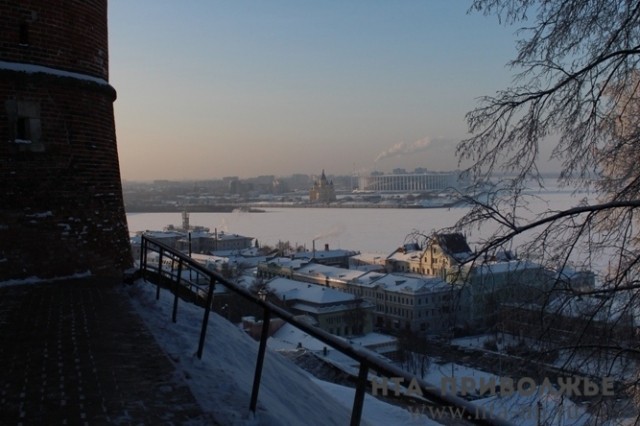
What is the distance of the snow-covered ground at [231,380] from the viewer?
11.5 ft

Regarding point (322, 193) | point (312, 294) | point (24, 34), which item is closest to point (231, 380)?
point (24, 34)

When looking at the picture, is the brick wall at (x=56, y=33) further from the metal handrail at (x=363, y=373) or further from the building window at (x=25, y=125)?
the metal handrail at (x=363, y=373)

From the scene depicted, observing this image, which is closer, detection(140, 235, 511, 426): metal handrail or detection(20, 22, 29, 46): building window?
detection(140, 235, 511, 426): metal handrail

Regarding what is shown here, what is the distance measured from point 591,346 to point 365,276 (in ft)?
151

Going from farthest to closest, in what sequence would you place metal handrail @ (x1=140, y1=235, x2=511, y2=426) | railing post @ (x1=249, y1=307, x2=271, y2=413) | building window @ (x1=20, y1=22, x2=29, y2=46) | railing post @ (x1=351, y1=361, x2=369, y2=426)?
1. building window @ (x1=20, y1=22, x2=29, y2=46)
2. railing post @ (x1=249, y1=307, x2=271, y2=413)
3. railing post @ (x1=351, y1=361, x2=369, y2=426)
4. metal handrail @ (x1=140, y1=235, x2=511, y2=426)

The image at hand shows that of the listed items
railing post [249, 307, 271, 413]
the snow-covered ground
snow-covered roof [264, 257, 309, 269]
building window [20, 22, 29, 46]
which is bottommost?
snow-covered roof [264, 257, 309, 269]

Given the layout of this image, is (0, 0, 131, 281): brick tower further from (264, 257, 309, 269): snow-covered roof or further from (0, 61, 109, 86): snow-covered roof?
(264, 257, 309, 269): snow-covered roof

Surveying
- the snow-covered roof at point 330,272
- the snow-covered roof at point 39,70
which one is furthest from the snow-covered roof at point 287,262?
the snow-covered roof at point 39,70

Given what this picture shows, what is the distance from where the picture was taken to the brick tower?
22.5 ft

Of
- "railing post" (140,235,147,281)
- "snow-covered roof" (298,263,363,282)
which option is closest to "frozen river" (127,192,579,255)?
"snow-covered roof" (298,263,363,282)

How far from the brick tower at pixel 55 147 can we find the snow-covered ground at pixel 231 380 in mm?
1015

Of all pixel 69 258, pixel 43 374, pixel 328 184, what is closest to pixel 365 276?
pixel 69 258

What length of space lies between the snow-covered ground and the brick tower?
1.02 metres

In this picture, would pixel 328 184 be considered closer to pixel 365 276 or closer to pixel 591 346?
pixel 365 276
